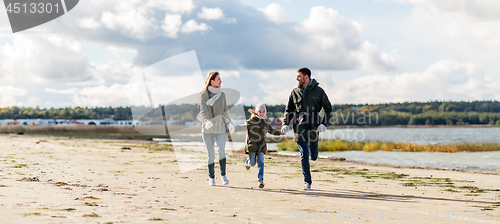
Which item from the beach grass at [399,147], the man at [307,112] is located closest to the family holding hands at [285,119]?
the man at [307,112]

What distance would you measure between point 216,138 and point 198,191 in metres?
1.16

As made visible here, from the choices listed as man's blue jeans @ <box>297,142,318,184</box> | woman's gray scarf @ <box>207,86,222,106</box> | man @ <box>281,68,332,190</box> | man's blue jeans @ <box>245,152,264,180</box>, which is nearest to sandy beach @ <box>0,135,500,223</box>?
man's blue jeans @ <box>245,152,264,180</box>

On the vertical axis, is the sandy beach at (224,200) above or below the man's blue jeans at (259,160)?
below

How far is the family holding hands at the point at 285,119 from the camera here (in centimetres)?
687

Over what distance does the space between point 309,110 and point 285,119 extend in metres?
0.51

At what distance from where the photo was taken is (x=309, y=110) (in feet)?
22.6

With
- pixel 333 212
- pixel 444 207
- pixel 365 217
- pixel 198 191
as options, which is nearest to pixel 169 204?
pixel 198 191

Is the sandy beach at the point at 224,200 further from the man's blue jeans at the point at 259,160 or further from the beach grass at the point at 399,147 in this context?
the beach grass at the point at 399,147

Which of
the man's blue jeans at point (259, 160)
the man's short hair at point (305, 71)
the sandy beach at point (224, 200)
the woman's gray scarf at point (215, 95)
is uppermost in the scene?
the man's short hair at point (305, 71)

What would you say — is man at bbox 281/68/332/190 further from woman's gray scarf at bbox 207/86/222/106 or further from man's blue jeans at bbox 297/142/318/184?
woman's gray scarf at bbox 207/86/222/106

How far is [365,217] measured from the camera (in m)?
4.82

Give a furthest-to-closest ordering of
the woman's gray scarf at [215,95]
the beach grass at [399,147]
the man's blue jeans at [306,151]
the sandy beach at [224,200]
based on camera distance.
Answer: the beach grass at [399,147]
the woman's gray scarf at [215,95]
the man's blue jeans at [306,151]
the sandy beach at [224,200]

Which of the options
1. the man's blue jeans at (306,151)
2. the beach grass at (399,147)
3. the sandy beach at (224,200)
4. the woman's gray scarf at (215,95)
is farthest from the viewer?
the beach grass at (399,147)

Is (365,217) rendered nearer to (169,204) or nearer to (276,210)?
(276,210)
